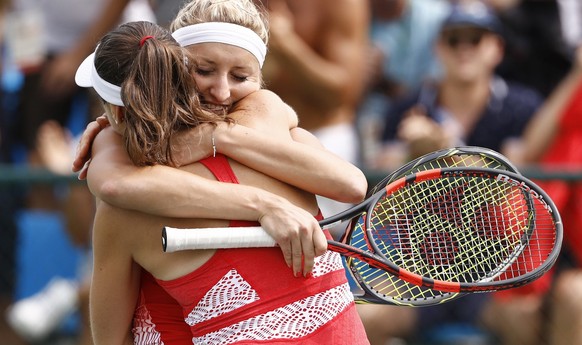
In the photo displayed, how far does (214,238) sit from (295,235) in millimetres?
Answer: 202

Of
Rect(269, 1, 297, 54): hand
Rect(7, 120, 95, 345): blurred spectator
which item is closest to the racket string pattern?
Rect(269, 1, 297, 54): hand

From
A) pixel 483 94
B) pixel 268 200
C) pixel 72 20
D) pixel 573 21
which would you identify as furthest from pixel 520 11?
pixel 268 200

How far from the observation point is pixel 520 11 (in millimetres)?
6746

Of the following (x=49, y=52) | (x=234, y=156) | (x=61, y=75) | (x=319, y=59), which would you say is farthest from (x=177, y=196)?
(x=49, y=52)

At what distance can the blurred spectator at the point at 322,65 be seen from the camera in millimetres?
6031

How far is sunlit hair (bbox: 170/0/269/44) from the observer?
2998 millimetres

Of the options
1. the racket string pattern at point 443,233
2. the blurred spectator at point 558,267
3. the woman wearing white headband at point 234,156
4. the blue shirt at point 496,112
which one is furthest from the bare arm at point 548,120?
the woman wearing white headband at point 234,156

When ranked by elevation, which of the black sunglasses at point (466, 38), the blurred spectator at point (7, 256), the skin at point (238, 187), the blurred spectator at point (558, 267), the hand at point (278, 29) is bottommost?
the blurred spectator at point (7, 256)

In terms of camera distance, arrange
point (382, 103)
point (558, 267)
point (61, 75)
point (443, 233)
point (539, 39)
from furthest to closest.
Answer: point (382, 103), point (539, 39), point (61, 75), point (558, 267), point (443, 233)

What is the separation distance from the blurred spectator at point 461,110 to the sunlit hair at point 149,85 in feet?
10.6

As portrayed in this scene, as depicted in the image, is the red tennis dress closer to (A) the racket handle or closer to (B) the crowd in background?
(A) the racket handle

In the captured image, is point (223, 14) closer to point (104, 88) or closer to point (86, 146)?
point (104, 88)

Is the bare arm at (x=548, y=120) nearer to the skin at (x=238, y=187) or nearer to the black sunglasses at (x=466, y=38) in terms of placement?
the black sunglasses at (x=466, y=38)

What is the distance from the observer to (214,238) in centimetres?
274
